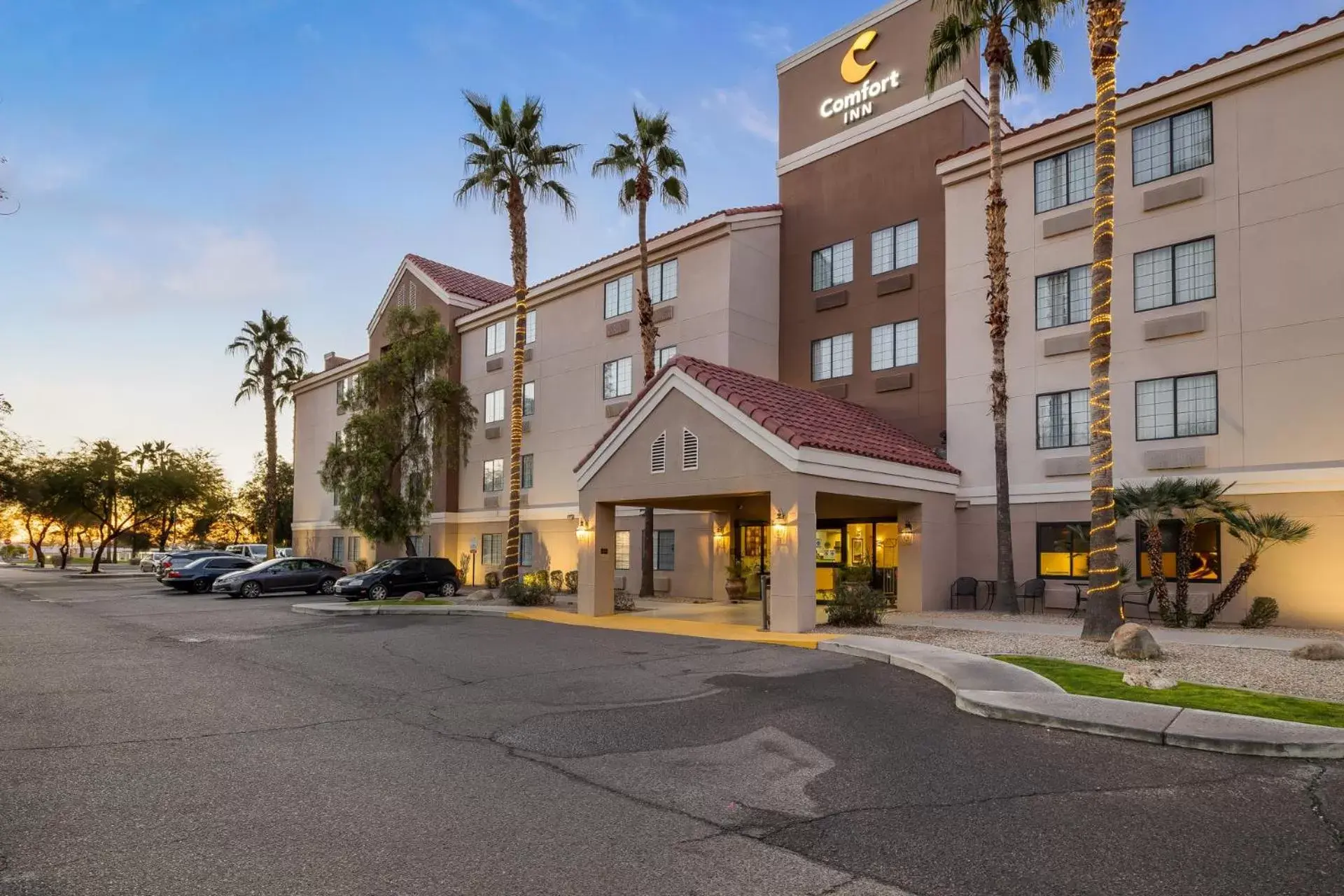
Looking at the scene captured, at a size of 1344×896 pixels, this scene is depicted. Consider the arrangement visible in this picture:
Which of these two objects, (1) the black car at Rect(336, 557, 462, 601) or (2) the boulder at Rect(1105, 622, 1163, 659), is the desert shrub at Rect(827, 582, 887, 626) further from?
(1) the black car at Rect(336, 557, 462, 601)

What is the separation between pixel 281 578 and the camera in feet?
109

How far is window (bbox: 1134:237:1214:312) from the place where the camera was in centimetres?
1942

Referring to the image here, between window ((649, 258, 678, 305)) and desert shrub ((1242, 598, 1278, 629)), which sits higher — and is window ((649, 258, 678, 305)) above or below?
above

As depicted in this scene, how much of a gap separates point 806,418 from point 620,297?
13.2 m

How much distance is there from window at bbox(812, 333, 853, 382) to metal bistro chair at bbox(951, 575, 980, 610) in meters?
7.20

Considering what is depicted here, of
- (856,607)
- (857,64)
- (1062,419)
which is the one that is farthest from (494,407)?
(1062,419)

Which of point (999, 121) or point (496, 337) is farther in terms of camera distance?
point (496, 337)

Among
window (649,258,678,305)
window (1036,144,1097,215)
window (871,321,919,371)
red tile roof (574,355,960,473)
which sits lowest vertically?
red tile roof (574,355,960,473)

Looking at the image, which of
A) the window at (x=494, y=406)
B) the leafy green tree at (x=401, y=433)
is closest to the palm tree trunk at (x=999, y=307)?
the window at (x=494, y=406)

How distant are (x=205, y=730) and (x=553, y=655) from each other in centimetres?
634

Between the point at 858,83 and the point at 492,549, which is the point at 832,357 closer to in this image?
the point at 858,83

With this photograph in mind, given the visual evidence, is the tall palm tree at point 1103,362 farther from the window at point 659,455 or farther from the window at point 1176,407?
the window at point 659,455

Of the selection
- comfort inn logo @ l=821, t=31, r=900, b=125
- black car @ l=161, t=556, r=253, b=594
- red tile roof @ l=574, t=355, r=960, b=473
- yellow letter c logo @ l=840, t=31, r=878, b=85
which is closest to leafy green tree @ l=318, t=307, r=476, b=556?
black car @ l=161, t=556, r=253, b=594

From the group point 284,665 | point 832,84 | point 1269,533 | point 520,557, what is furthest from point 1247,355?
point 520,557
